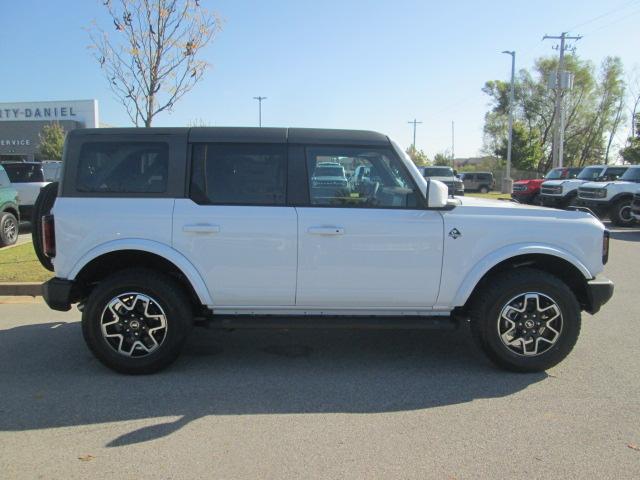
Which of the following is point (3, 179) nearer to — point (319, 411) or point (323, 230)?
point (323, 230)

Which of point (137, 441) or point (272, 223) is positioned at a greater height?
point (272, 223)

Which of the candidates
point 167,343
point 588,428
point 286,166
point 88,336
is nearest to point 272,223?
point 286,166

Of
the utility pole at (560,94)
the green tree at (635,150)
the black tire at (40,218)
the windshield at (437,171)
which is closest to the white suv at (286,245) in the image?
the black tire at (40,218)

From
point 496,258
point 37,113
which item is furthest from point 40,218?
point 37,113

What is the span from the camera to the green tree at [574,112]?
177ft

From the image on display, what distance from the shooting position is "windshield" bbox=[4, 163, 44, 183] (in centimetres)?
1365

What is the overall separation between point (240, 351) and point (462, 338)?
224 centimetres

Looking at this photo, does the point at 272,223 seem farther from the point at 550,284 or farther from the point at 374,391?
the point at 550,284

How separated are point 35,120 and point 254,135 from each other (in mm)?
58943

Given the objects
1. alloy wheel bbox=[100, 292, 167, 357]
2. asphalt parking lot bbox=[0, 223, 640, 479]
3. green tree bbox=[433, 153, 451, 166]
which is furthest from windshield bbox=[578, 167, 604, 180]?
green tree bbox=[433, 153, 451, 166]

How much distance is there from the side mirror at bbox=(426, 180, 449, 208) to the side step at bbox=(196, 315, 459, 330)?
3.19ft

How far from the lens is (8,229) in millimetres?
10688

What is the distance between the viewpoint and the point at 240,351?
5.02m

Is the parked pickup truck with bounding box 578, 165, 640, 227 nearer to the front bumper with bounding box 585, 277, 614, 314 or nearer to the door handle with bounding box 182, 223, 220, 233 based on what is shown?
the front bumper with bounding box 585, 277, 614, 314
